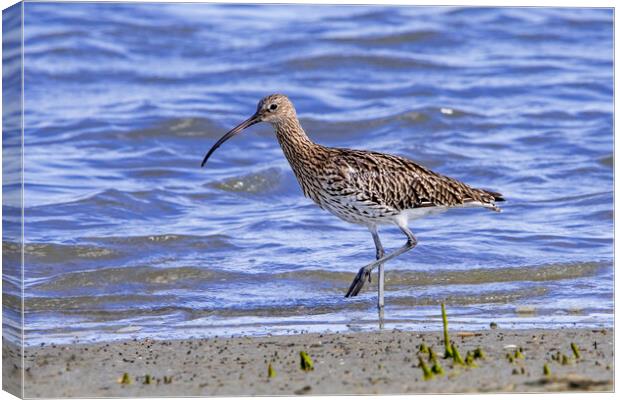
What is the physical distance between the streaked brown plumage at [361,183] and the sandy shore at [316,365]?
5.52 ft

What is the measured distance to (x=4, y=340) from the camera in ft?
23.9

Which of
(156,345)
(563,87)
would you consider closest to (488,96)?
(563,87)

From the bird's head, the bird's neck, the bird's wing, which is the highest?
the bird's head

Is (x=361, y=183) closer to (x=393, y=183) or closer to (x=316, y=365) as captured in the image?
(x=393, y=183)

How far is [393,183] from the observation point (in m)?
10.6

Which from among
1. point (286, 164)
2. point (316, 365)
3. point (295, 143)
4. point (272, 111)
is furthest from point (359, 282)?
point (286, 164)

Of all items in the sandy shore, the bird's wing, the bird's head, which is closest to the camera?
the sandy shore

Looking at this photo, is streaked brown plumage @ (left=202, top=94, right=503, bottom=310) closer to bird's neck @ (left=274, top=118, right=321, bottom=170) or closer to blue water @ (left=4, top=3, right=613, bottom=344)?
bird's neck @ (left=274, top=118, right=321, bottom=170)

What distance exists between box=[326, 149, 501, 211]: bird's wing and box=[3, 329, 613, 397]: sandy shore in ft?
5.71

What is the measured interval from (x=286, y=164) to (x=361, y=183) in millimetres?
5918

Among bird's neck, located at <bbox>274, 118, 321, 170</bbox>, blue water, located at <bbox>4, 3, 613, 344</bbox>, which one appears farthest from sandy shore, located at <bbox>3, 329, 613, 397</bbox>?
bird's neck, located at <bbox>274, 118, 321, 170</bbox>

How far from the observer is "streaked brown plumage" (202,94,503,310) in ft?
34.2

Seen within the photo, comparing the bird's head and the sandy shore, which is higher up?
the bird's head

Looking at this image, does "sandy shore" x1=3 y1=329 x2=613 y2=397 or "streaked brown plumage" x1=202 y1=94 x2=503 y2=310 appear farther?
"streaked brown plumage" x1=202 y1=94 x2=503 y2=310
